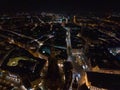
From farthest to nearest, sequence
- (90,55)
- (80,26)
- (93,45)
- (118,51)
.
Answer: (80,26) → (93,45) → (118,51) → (90,55)

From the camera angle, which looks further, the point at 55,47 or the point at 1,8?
the point at 1,8

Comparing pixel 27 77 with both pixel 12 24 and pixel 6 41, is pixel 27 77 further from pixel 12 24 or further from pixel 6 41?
pixel 12 24

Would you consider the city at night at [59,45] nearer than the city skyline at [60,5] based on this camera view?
Yes

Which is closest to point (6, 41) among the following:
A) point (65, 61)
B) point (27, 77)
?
point (65, 61)

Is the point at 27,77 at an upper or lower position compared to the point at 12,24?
upper

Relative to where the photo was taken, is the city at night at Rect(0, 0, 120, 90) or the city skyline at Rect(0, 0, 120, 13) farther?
the city skyline at Rect(0, 0, 120, 13)

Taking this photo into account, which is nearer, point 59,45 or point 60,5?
point 59,45

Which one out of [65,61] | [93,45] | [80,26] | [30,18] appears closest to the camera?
[65,61]
